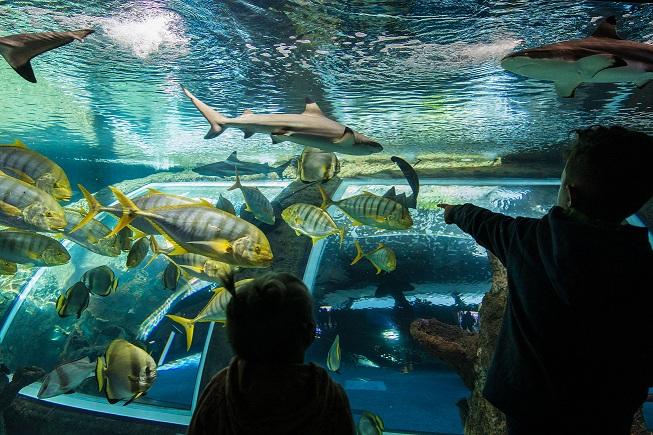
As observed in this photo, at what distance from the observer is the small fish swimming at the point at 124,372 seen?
3854mm

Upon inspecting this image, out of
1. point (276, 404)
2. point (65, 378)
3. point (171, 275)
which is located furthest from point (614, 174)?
point (65, 378)

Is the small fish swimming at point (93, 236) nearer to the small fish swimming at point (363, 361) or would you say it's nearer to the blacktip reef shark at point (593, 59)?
the small fish swimming at point (363, 361)

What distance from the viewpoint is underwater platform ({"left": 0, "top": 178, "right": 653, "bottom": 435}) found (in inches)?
270

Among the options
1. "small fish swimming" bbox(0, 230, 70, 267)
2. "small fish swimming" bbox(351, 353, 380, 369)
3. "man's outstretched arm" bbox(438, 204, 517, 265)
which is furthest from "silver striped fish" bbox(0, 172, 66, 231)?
"small fish swimming" bbox(351, 353, 380, 369)

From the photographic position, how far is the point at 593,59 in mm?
3066

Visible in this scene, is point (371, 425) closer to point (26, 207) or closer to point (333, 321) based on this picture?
point (333, 321)

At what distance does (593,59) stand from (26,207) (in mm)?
4844

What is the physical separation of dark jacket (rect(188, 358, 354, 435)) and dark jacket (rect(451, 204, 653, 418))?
1.01 meters

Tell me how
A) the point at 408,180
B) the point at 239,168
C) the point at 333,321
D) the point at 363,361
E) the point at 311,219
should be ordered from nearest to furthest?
the point at 311,219
the point at 408,180
the point at 363,361
the point at 239,168
the point at 333,321

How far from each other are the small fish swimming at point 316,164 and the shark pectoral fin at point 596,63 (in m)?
2.45

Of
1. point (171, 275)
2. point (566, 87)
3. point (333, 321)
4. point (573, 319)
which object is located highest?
point (566, 87)

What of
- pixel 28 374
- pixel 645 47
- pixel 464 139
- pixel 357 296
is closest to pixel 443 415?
pixel 357 296

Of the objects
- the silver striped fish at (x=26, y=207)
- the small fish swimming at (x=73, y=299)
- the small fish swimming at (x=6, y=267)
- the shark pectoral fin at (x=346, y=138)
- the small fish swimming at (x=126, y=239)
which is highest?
the shark pectoral fin at (x=346, y=138)

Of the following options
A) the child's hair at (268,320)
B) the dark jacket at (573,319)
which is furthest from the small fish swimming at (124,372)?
the dark jacket at (573,319)
